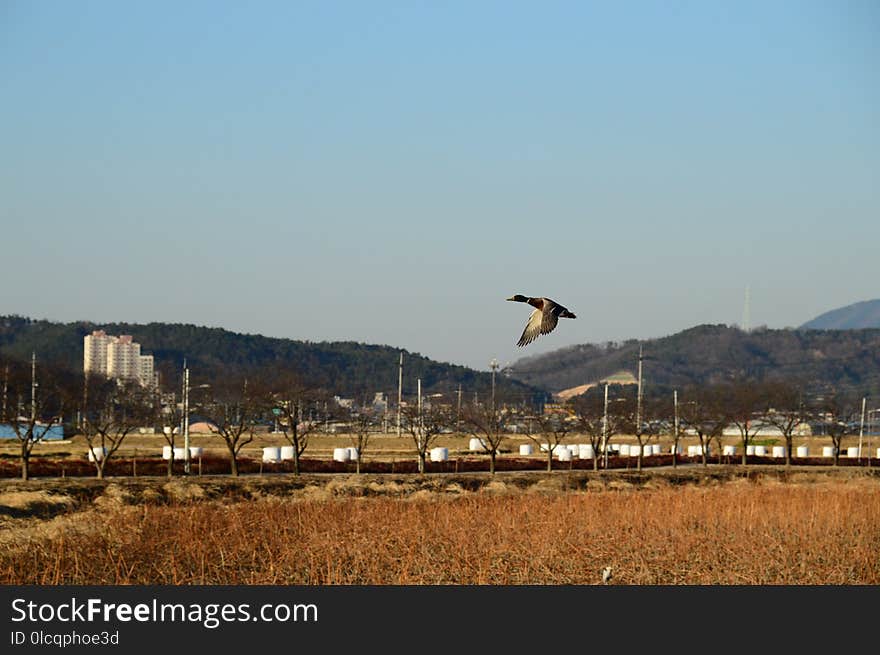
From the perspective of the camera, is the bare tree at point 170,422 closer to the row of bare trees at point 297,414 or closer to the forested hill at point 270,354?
the row of bare trees at point 297,414

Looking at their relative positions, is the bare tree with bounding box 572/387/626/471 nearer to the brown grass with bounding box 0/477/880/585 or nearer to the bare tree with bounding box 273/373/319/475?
the bare tree with bounding box 273/373/319/475

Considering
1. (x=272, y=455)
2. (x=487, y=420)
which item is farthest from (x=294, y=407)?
(x=487, y=420)

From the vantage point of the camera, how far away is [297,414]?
5322 centimetres

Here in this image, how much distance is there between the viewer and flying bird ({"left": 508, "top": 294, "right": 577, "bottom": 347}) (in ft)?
52.0

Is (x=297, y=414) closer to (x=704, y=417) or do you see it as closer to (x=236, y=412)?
(x=236, y=412)

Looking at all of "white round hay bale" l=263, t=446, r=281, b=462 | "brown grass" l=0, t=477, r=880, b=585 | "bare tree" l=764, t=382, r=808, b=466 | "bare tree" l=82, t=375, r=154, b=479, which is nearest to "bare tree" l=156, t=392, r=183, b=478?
"bare tree" l=82, t=375, r=154, b=479

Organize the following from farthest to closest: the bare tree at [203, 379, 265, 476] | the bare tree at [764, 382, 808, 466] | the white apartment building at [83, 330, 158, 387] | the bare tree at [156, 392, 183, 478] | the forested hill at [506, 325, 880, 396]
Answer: the white apartment building at [83, 330, 158, 387] → the forested hill at [506, 325, 880, 396] → the bare tree at [764, 382, 808, 466] → the bare tree at [203, 379, 265, 476] → the bare tree at [156, 392, 183, 478]

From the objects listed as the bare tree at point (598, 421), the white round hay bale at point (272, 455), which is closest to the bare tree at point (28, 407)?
the white round hay bale at point (272, 455)

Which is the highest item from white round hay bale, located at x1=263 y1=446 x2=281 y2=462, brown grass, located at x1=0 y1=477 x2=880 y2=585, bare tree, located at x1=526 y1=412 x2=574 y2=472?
bare tree, located at x1=526 y1=412 x2=574 y2=472

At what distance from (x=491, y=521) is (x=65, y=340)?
170975 millimetres

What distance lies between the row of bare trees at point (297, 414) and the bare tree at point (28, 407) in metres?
0.08

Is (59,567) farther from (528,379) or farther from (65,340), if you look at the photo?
(65,340)

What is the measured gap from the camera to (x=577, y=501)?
109ft

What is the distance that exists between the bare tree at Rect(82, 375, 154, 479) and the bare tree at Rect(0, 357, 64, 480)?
1492mm
